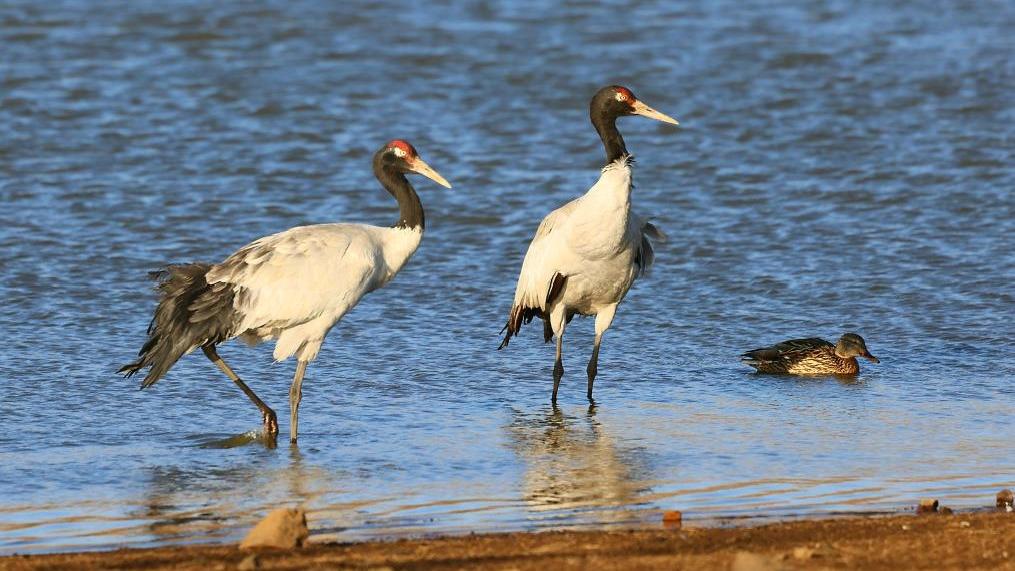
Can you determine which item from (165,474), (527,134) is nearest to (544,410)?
(165,474)

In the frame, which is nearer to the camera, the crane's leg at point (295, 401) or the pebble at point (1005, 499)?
the pebble at point (1005, 499)

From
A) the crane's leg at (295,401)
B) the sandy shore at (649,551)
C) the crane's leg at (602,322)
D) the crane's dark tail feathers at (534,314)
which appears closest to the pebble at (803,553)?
the sandy shore at (649,551)

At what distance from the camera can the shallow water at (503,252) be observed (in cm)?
818

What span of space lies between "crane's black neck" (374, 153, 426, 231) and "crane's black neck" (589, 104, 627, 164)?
1252 millimetres

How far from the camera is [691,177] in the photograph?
16.5m

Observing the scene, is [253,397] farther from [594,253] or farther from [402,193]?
[594,253]

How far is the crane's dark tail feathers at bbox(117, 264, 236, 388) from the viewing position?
942 cm

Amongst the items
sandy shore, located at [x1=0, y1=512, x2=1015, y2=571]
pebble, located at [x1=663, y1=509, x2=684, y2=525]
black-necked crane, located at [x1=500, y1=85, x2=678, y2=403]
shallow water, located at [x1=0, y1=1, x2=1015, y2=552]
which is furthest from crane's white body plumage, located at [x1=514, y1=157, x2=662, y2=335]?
sandy shore, located at [x1=0, y1=512, x2=1015, y2=571]

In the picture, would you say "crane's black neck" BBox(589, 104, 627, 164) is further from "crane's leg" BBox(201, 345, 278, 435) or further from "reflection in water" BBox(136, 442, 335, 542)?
"reflection in water" BBox(136, 442, 335, 542)

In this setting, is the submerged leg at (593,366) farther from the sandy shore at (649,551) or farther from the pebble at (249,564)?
the pebble at (249,564)

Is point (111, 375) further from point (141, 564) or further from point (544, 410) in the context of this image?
point (141, 564)

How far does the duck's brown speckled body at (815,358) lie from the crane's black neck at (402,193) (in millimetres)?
2292

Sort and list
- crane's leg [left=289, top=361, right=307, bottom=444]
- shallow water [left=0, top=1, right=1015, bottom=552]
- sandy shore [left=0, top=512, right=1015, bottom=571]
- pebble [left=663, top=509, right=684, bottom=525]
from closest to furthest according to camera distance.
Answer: sandy shore [left=0, top=512, right=1015, bottom=571], pebble [left=663, top=509, right=684, bottom=525], shallow water [left=0, top=1, right=1015, bottom=552], crane's leg [left=289, top=361, right=307, bottom=444]

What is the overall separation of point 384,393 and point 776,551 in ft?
13.5
